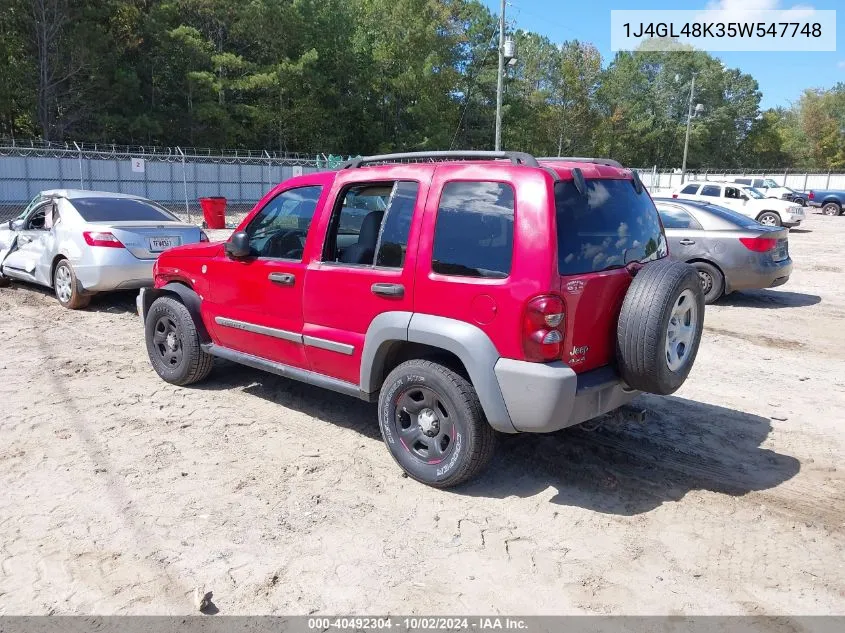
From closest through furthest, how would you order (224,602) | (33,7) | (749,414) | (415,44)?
(224,602)
(749,414)
(33,7)
(415,44)

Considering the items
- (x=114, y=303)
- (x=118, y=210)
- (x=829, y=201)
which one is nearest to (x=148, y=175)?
(x=114, y=303)

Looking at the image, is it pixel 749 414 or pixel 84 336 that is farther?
pixel 84 336

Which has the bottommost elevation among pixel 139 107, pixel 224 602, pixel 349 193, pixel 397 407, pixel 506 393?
pixel 224 602

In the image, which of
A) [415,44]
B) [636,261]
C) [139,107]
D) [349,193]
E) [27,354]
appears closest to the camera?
[636,261]

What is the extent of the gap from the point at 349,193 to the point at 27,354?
4.43 metres

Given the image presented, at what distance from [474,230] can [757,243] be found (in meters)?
7.47

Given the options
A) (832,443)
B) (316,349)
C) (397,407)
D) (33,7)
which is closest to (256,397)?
(316,349)

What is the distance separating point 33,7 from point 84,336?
39.4 m

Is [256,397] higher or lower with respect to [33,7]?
lower

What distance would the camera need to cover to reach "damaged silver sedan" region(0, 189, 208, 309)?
8.19 metres

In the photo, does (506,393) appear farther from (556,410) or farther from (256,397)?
(256,397)

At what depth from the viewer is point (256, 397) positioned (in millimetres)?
5656

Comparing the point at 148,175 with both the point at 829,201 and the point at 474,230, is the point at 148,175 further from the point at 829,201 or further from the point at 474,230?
the point at 829,201

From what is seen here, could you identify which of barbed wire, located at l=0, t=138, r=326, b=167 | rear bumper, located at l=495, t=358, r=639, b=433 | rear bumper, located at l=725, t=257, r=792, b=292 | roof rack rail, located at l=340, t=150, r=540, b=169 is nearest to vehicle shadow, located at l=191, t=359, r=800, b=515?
rear bumper, located at l=495, t=358, r=639, b=433
